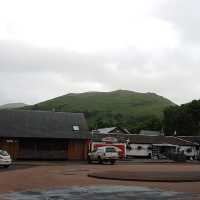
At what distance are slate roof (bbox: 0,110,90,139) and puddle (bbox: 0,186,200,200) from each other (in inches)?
1533

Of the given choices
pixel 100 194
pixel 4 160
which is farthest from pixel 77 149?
pixel 100 194

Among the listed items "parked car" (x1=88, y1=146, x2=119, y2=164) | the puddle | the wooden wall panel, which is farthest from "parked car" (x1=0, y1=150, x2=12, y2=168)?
the wooden wall panel

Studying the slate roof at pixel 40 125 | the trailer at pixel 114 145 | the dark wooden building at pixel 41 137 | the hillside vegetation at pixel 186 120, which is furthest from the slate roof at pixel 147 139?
the hillside vegetation at pixel 186 120

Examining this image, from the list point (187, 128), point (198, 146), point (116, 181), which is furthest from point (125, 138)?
point (116, 181)

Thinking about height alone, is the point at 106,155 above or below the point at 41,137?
below

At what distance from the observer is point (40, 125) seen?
208ft

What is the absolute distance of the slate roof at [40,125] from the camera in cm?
6114

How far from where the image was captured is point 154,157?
75188 millimetres

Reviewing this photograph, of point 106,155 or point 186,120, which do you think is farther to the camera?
point 186,120

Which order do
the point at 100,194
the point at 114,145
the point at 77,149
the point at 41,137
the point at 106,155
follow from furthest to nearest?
the point at 114,145 → the point at 77,149 → the point at 41,137 → the point at 106,155 → the point at 100,194

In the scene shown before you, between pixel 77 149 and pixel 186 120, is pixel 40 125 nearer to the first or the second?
pixel 77 149

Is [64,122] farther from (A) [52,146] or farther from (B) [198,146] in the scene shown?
(B) [198,146]

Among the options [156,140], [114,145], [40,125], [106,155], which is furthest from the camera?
[156,140]

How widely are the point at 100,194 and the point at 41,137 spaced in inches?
1622
